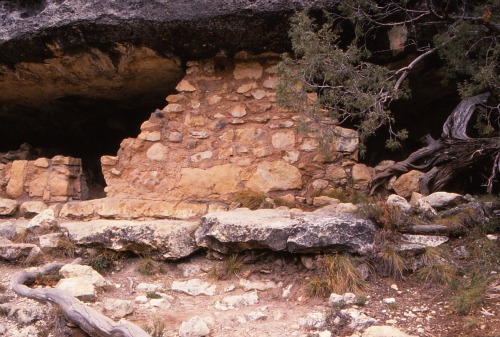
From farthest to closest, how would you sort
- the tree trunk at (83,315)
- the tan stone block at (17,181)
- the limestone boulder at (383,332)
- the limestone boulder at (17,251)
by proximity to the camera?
the tan stone block at (17,181) → the limestone boulder at (17,251) → the tree trunk at (83,315) → the limestone boulder at (383,332)

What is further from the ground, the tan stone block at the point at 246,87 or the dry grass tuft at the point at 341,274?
the tan stone block at the point at 246,87

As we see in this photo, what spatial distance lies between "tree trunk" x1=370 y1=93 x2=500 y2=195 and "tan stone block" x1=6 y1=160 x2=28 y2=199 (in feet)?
11.7

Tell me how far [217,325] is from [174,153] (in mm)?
2415

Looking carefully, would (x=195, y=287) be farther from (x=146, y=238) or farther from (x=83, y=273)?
(x=83, y=273)

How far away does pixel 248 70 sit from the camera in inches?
231

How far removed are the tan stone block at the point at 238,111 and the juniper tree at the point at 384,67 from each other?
70 cm

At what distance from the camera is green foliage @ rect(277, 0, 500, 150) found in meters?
4.59

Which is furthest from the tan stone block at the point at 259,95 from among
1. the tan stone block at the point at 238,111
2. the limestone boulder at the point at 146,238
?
the limestone boulder at the point at 146,238

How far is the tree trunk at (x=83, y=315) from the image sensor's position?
335 centimetres

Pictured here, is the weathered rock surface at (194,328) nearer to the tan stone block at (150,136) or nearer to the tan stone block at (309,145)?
the tan stone block at (309,145)

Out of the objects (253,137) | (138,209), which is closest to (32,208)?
(138,209)

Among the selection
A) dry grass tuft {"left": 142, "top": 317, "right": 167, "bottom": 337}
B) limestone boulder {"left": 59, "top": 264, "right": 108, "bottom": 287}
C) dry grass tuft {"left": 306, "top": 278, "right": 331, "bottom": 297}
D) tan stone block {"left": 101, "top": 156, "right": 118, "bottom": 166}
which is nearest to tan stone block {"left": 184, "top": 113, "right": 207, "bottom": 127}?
tan stone block {"left": 101, "top": 156, "right": 118, "bottom": 166}

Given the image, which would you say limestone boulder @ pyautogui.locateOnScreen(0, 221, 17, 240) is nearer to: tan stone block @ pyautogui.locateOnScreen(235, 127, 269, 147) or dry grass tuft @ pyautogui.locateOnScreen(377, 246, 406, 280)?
tan stone block @ pyautogui.locateOnScreen(235, 127, 269, 147)

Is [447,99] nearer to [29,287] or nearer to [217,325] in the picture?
[217,325]
